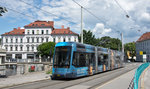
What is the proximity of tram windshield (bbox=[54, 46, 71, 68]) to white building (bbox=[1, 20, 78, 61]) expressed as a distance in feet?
183

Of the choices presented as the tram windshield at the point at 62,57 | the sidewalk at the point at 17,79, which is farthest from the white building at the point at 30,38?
the tram windshield at the point at 62,57

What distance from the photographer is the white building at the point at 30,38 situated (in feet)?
230

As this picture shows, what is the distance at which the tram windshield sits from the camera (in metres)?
14.6

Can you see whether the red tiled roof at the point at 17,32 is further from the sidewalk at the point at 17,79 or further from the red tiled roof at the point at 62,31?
the sidewalk at the point at 17,79

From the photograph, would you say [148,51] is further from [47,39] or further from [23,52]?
[23,52]

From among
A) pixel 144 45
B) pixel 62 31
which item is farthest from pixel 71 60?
pixel 144 45

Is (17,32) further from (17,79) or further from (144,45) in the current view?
(144,45)

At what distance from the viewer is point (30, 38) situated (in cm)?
7062

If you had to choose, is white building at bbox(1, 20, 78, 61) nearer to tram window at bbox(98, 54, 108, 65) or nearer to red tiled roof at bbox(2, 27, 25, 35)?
red tiled roof at bbox(2, 27, 25, 35)

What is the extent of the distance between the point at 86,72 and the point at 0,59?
22339 mm

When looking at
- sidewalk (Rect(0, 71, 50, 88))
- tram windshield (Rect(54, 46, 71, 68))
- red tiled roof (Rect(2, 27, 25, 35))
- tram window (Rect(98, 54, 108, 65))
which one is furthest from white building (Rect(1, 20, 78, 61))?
tram windshield (Rect(54, 46, 71, 68))

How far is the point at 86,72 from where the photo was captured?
17.1m

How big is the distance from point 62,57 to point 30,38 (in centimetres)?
5826

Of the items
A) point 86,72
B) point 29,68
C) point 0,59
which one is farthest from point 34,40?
point 86,72
